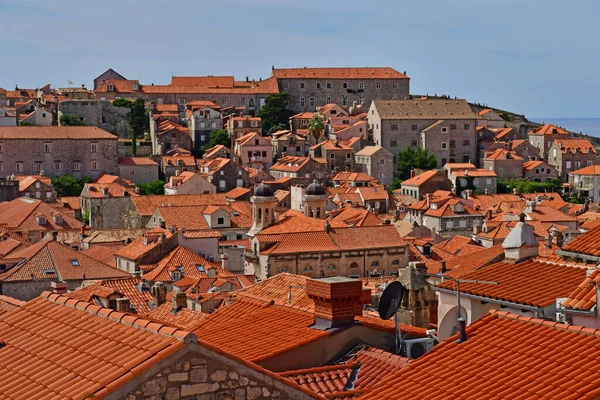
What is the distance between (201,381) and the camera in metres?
8.09

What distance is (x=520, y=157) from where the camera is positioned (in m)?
117

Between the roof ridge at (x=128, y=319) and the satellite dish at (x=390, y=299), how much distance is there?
4524mm

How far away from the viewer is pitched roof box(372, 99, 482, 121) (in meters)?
118

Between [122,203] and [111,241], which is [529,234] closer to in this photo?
[111,241]

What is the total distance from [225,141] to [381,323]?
10204 cm

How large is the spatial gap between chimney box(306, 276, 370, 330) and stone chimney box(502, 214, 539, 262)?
2469mm

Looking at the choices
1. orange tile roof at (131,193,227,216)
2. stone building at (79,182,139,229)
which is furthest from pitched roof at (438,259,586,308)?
stone building at (79,182,139,229)

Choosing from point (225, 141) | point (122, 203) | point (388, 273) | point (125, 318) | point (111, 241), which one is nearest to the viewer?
point (125, 318)

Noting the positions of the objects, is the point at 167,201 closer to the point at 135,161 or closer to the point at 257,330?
the point at 135,161

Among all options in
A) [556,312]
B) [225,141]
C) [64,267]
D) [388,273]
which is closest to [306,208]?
[388,273]

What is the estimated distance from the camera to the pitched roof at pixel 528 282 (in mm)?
12828

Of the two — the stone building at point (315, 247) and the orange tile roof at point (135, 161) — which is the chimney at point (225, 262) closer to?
the stone building at point (315, 247)

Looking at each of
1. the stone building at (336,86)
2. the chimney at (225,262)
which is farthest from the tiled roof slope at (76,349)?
the stone building at (336,86)

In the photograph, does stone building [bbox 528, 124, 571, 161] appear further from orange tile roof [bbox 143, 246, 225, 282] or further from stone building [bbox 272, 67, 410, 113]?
orange tile roof [bbox 143, 246, 225, 282]
